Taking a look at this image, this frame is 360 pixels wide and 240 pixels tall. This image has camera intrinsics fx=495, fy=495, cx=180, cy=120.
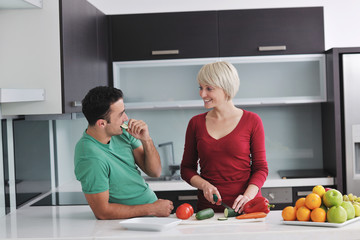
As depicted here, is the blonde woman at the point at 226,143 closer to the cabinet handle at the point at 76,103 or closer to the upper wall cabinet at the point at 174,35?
the cabinet handle at the point at 76,103

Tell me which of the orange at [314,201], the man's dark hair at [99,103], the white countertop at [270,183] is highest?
the man's dark hair at [99,103]

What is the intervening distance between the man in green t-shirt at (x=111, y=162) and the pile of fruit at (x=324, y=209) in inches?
21.5

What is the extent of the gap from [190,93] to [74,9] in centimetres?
133

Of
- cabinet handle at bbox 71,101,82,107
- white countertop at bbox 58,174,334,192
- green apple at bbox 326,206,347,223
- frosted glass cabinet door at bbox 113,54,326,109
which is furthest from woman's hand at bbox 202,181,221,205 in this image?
frosted glass cabinet door at bbox 113,54,326,109

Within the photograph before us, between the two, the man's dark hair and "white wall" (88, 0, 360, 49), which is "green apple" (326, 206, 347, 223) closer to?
the man's dark hair

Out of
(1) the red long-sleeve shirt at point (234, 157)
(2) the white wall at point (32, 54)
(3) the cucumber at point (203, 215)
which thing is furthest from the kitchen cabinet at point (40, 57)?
(3) the cucumber at point (203, 215)

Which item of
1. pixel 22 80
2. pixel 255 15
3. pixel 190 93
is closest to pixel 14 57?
pixel 22 80

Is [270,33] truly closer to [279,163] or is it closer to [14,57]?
[279,163]

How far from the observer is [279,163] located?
13.9 feet

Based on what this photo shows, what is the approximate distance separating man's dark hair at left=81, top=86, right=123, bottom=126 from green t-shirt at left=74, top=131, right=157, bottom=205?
96 mm

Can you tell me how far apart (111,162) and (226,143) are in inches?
21.7

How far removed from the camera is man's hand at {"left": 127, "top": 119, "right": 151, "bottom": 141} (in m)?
2.20

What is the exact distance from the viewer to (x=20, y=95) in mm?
2277

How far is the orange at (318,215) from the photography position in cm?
188
